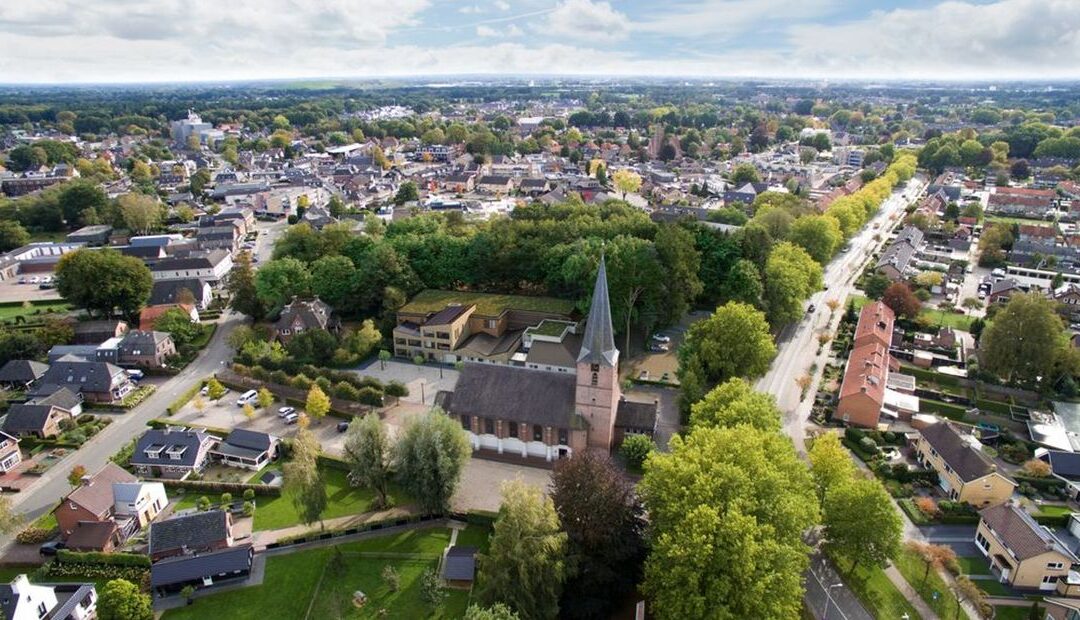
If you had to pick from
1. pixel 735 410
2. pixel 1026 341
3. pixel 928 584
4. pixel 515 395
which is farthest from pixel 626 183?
pixel 928 584

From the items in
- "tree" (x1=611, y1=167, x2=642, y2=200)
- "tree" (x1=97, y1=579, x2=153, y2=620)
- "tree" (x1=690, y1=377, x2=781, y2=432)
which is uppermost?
"tree" (x1=611, y1=167, x2=642, y2=200)

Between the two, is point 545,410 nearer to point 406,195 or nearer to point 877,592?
point 877,592

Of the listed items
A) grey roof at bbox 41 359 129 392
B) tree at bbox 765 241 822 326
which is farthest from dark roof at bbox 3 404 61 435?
tree at bbox 765 241 822 326

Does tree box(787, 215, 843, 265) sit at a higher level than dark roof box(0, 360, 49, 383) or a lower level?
higher

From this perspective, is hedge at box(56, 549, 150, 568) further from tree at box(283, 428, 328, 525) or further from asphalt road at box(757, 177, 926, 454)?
asphalt road at box(757, 177, 926, 454)

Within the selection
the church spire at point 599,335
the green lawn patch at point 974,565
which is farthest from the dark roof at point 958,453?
the church spire at point 599,335
